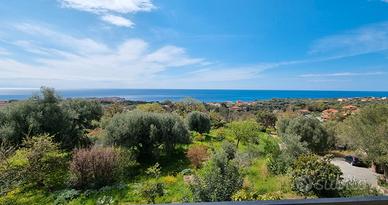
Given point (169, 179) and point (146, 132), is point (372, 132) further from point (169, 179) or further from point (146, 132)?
point (146, 132)

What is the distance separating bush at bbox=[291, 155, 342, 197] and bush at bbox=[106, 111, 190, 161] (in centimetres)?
789

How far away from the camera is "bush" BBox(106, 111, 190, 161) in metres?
14.8

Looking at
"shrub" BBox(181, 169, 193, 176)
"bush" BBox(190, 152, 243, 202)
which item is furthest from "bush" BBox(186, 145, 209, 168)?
"bush" BBox(190, 152, 243, 202)

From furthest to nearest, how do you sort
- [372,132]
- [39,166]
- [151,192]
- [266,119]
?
1. [266,119]
2. [372,132]
3. [39,166]
4. [151,192]

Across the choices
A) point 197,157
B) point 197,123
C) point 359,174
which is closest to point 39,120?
point 197,157

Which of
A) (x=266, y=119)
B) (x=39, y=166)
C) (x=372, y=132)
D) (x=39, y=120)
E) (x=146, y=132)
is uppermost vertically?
A: (x=39, y=120)

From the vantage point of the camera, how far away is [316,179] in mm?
9047

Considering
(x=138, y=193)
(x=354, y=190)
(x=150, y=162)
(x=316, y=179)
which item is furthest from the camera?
(x=150, y=162)

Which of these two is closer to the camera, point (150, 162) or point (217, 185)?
point (217, 185)

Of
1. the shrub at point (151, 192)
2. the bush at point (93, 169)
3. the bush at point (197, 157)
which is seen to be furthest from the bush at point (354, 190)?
the bush at point (93, 169)

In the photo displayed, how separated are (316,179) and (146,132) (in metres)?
9.16

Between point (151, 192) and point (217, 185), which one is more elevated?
point (217, 185)

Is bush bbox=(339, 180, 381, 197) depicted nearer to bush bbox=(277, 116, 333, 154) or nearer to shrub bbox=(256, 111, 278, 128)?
bush bbox=(277, 116, 333, 154)

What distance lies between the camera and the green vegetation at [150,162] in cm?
901
